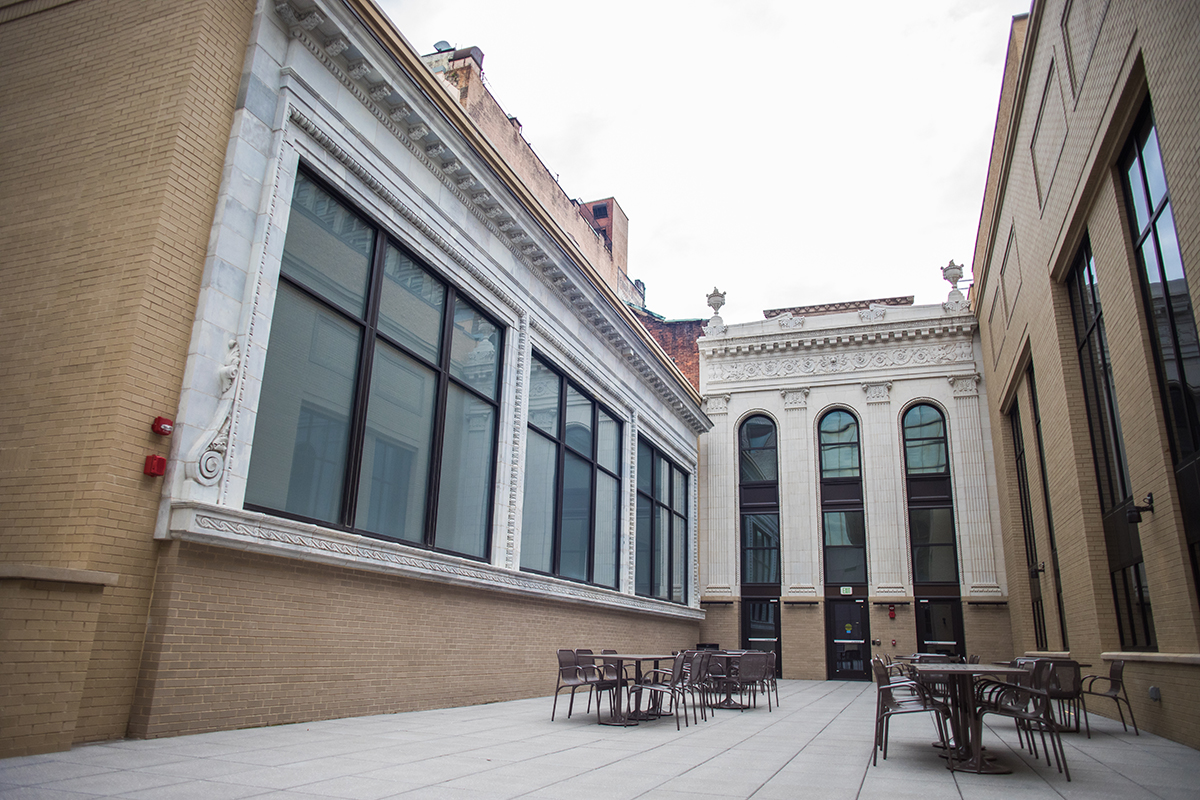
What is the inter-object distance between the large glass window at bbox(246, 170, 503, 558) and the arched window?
1837cm

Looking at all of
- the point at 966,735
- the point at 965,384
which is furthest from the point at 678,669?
the point at 965,384

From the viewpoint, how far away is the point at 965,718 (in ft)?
25.0

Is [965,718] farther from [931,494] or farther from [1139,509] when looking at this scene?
[931,494]

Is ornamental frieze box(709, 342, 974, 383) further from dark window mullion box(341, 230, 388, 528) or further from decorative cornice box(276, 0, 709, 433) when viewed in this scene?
dark window mullion box(341, 230, 388, 528)

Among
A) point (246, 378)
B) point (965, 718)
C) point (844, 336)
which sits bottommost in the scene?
point (965, 718)

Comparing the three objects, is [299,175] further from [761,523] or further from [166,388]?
[761,523]

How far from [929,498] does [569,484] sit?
595 inches

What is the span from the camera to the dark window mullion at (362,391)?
10.1 metres

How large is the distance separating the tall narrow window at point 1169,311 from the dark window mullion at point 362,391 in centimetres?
993

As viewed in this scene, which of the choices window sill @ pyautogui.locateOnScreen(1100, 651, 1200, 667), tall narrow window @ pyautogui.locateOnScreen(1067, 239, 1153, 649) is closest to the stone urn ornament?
tall narrow window @ pyautogui.locateOnScreen(1067, 239, 1153, 649)

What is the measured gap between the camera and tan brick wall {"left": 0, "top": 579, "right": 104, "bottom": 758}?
603 centimetres

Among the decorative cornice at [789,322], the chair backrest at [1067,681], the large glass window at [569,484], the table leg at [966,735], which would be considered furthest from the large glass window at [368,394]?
the decorative cornice at [789,322]

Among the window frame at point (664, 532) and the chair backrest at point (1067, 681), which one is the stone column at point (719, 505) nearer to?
the window frame at point (664, 532)

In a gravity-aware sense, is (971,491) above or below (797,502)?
above
